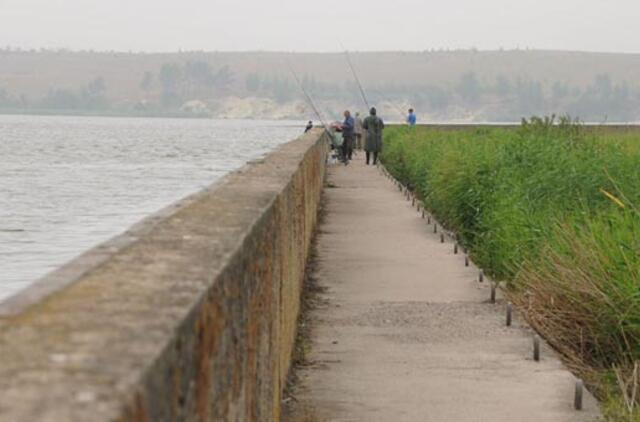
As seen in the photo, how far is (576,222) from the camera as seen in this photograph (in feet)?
37.8

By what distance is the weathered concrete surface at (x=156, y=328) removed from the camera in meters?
1.99

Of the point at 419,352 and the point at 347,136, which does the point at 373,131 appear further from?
the point at 419,352

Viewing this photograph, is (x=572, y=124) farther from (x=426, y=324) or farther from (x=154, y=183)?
(x=154, y=183)

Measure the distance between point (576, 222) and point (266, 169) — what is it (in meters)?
4.10

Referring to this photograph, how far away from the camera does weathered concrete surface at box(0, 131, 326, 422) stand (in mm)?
1993

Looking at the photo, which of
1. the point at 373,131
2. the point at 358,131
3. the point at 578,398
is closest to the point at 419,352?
the point at 578,398

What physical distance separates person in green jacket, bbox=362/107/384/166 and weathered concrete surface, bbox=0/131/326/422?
3080 cm

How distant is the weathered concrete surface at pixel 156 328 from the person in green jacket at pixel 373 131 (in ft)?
101

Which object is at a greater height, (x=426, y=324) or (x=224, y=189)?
(x=224, y=189)

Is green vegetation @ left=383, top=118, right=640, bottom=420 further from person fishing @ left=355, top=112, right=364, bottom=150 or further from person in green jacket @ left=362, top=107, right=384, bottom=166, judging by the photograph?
person fishing @ left=355, top=112, right=364, bottom=150

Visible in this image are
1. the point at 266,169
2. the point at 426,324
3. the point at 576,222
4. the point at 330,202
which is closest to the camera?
the point at 266,169

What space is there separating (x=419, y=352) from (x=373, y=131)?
28556 mm

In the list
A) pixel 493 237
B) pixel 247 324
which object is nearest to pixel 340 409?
pixel 247 324

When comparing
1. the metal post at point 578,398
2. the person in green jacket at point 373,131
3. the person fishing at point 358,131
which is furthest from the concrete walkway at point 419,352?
the person fishing at point 358,131
